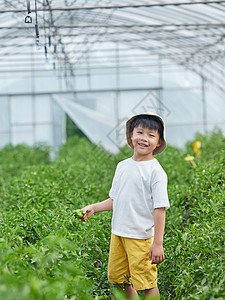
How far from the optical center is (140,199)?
8.04 feet

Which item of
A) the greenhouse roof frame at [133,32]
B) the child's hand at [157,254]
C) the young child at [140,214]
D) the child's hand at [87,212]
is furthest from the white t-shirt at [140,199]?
the greenhouse roof frame at [133,32]

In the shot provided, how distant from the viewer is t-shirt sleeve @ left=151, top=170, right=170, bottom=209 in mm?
2354

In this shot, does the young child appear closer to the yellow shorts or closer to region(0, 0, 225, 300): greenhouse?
the yellow shorts

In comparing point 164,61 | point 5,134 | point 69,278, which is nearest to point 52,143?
point 5,134

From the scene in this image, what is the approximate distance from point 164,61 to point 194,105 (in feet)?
6.33

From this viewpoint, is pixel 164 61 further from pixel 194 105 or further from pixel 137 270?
pixel 137 270

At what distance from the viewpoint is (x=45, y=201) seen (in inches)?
137

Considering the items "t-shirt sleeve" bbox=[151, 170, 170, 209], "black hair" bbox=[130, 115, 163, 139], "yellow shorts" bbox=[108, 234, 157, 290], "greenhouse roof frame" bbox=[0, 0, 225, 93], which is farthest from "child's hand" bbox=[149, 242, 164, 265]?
"greenhouse roof frame" bbox=[0, 0, 225, 93]

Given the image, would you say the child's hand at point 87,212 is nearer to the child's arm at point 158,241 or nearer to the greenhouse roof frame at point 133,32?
the child's arm at point 158,241

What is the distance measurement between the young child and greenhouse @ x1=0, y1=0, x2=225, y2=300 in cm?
14

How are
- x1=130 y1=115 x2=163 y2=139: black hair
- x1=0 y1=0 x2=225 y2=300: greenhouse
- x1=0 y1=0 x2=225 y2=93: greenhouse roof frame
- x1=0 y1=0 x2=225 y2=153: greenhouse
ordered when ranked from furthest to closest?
x1=0 y1=0 x2=225 y2=153: greenhouse < x1=0 y1=0 x2=225 y2=93: greenhouse roof frame < x1=130 y1=115 x2=163 y2=139: black hair < x1=0 y1=0 x2=225 y2=300: greenhouse

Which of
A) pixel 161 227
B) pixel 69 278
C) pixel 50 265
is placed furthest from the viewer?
pixel 161 227

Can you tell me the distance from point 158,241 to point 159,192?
0.28 meters

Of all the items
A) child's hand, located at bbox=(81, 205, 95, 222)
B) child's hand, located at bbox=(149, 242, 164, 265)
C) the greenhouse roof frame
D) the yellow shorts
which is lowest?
the yellow shorts
